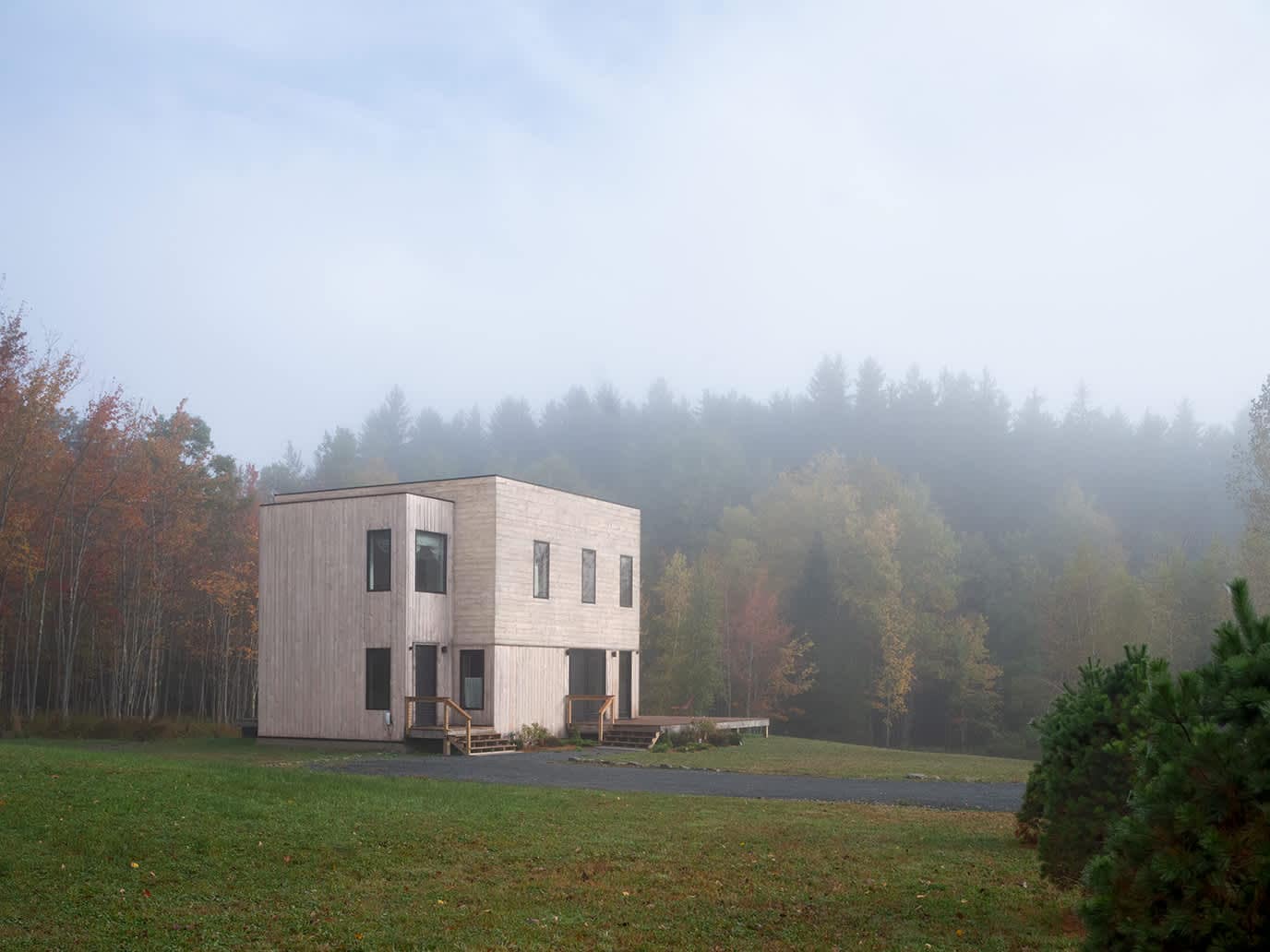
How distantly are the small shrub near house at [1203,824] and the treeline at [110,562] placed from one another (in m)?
25.7

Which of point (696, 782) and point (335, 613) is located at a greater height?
point (335, 613)

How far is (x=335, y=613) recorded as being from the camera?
23.2 meters

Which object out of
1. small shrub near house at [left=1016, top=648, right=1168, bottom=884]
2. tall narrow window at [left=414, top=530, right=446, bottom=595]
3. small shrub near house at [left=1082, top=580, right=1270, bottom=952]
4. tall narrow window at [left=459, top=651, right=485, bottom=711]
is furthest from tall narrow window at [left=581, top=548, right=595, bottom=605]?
small shrub near house at [left=1082, top=580, right=1270, bottom=952]

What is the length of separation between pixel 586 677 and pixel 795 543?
78.2ft

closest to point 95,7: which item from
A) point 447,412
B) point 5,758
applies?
point 5,758

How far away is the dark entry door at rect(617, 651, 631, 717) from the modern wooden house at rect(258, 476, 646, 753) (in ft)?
6.95

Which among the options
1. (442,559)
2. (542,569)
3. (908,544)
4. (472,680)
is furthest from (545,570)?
(908,544)

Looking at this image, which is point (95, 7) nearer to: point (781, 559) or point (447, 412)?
point (781, 559)

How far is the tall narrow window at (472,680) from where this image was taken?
77.8 feet

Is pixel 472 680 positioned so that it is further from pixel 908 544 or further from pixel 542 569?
pixel 908 544

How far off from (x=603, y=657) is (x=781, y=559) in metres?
23.0

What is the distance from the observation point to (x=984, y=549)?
176 ft

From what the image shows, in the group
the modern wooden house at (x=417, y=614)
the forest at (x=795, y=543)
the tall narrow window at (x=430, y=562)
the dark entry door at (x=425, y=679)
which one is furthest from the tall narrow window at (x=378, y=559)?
the forest at (x=795, y=543)

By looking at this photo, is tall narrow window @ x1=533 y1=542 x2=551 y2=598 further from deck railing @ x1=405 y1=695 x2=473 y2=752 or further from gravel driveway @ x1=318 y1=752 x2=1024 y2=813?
gravel driveway @ x1=318 y1=752 x2=1024 y2=813
